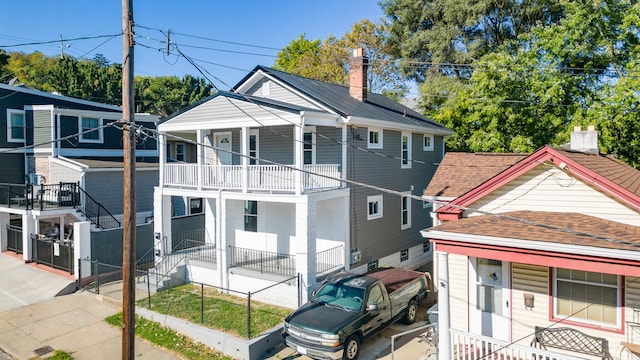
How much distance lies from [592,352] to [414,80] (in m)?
30.7

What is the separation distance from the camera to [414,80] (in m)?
36.4

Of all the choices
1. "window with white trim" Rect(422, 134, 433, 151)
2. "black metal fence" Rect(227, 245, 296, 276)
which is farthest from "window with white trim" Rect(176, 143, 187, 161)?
"window with white trim" Rect(422, 134, 433, 151)

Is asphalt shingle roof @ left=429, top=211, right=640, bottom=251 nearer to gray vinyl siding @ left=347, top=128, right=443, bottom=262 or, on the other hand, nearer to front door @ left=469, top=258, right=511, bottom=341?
front door @ left=469, top=258, right=511, bottom=341

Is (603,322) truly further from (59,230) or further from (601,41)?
(59,230)

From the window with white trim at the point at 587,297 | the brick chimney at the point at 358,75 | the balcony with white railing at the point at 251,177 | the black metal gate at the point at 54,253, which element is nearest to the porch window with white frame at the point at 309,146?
the balcony with white railing at the point at 251,177

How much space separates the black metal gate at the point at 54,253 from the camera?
16.4 metres

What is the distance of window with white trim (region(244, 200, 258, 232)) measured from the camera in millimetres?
17516

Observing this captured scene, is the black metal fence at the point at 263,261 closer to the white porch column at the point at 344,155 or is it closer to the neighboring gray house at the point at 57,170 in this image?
the white porch column at the point at 344,155

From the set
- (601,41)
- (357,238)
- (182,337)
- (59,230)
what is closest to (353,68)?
(357,238)

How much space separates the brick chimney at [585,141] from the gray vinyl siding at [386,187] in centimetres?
703

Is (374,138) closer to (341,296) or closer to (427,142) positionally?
(427,142)

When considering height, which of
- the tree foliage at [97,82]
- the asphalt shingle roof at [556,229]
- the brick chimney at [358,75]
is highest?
the tree foliage at [97,82]

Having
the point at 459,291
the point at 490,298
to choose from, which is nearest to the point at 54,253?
the point at 459,291

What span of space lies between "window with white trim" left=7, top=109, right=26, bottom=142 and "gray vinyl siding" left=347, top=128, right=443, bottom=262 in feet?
58.7
